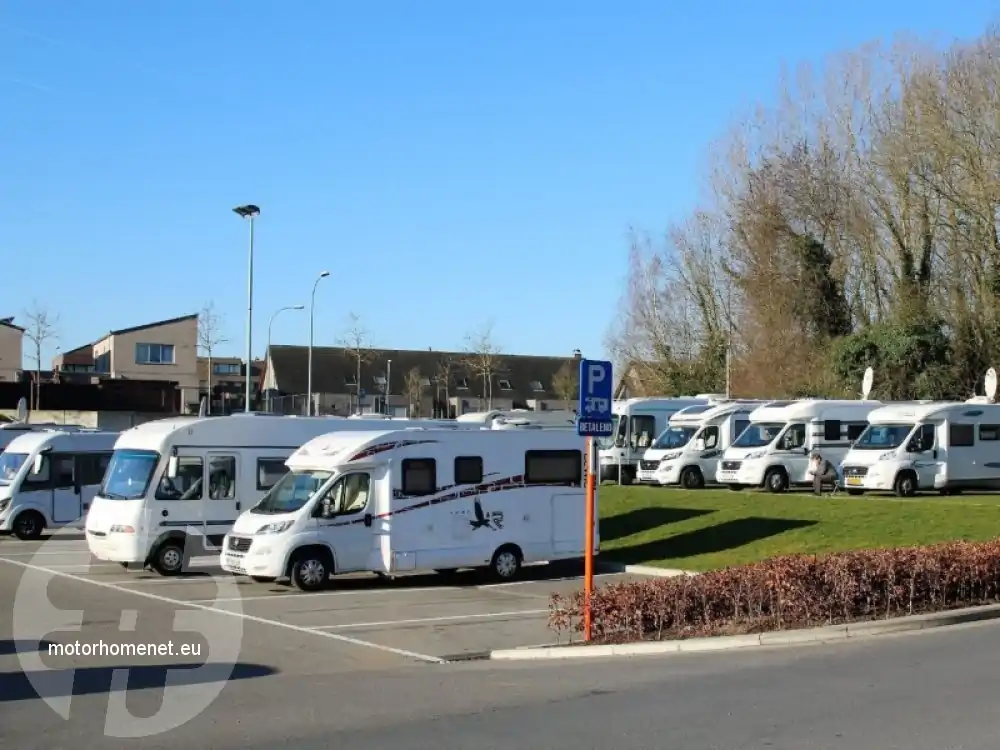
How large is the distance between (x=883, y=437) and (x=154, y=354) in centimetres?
5028

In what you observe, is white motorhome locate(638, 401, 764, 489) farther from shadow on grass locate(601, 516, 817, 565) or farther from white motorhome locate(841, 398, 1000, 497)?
shadow on grass locate(601, 516, 817, 565)

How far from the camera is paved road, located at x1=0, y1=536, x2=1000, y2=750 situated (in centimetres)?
870

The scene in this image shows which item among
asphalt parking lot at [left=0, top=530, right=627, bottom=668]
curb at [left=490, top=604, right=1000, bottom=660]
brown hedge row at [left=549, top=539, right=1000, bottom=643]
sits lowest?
asphalt parking lot at [left=0, top=530, right=627, bottom=668]

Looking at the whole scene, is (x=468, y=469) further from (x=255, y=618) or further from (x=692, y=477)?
(x=692, y=477)

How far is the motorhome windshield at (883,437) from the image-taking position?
3086cm

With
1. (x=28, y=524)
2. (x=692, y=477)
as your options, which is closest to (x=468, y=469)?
(x=28, y=524)

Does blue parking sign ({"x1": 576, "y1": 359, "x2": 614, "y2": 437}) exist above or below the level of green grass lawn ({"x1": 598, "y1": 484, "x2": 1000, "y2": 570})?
above

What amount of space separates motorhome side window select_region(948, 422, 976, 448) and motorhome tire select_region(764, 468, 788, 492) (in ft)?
14.8

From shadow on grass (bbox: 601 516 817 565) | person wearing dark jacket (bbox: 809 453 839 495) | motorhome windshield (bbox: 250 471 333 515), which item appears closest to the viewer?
motorhome windshield (bbox: 250 471 333 515)

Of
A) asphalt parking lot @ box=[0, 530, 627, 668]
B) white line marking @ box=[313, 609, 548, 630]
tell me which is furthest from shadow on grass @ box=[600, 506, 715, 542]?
white line marking @ box=[313, 609, 548, 630]

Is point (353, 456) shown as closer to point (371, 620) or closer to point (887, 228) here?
point (371, 620)

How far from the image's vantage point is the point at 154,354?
71312mm

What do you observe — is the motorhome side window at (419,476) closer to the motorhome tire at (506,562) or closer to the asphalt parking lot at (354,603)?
the asphalt parking lot at (354,603)

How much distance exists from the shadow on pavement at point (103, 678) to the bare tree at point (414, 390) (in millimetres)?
63818
